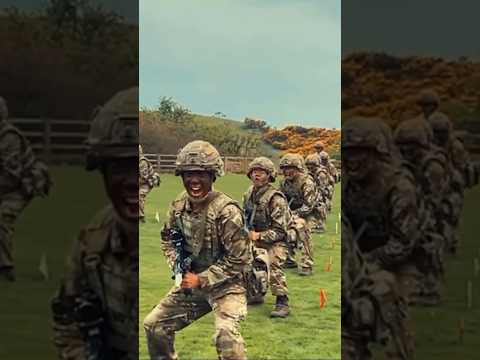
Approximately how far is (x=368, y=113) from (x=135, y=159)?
153 centimetres

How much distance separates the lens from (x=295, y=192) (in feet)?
27.4

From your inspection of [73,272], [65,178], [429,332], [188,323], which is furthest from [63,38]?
[429,332]

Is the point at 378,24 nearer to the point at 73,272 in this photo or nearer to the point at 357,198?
the point at 357,198

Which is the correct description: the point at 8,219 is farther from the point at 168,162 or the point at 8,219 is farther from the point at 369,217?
the point at 369,217

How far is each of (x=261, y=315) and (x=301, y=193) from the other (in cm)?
186

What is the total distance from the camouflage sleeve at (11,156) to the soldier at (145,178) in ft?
2.56

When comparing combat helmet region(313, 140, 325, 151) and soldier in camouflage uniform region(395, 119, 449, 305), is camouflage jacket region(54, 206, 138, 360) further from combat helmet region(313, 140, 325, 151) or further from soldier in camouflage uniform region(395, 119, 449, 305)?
soldier in camouflage uniform region(395, 119, 449, 305)

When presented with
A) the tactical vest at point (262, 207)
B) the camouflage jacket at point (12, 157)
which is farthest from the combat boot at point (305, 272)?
the camouflage jacket at point (12, 157)

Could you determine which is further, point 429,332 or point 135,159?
point 429,332

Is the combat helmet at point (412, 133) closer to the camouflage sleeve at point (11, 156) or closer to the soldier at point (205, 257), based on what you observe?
the soldier at point (205, 257)

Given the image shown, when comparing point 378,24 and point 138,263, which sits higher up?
point 378,24

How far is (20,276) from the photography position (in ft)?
22.0

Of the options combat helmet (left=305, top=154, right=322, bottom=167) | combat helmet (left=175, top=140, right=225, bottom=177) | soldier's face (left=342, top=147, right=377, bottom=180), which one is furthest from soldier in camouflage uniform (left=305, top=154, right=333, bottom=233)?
combat helmet (left=175, top=140, right=225, bottom=177)

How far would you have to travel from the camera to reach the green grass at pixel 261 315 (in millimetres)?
6535
